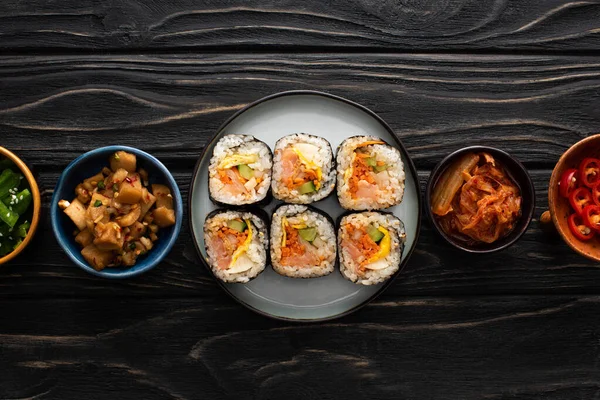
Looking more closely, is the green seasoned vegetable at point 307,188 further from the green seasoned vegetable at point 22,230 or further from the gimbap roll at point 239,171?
the green seasoned vegetable at point 22,230

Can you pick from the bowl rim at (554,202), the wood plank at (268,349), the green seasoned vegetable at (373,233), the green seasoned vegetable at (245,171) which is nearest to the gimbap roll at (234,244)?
the green seasoned vegetable at (245,171)

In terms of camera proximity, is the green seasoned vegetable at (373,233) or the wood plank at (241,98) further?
the wood plank at (241,98)

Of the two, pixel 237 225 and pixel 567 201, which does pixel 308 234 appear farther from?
pixel 567 201

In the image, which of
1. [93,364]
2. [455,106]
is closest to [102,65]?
[93,364]

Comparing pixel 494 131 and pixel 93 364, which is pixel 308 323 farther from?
pixel 494 131

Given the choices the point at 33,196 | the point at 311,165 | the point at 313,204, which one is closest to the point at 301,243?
the point at 313,204

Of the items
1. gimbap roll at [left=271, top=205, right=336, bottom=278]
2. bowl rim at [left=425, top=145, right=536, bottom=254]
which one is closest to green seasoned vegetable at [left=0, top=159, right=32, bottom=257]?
gimbap roll at [left=271, top=205, right=336, bottom=278]
